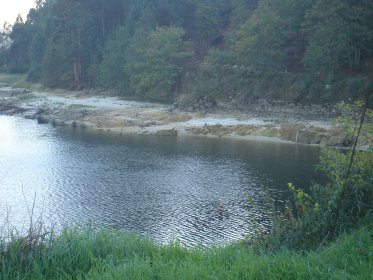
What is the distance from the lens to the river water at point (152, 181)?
2017 centimetres

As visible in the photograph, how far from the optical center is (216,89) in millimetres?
53344

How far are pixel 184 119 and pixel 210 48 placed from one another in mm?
16763

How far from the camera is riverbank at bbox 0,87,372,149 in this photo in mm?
39406

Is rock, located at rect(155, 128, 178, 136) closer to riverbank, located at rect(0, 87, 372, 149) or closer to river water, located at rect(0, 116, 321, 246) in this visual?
riverbank, located at rect(0, 87, 372, 149)

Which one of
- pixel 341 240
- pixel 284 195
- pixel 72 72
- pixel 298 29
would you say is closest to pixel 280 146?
pixel 284 195

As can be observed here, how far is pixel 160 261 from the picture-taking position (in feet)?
26.1

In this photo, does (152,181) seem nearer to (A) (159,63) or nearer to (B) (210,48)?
(A) (159,63)

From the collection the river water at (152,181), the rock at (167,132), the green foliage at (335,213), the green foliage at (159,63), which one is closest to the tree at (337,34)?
the river water at (152,181)

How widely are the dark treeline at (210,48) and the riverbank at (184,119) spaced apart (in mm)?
2375

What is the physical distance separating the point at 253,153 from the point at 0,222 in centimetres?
2044

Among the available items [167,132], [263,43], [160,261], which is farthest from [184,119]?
[160,261]

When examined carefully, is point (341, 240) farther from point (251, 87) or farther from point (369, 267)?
point (251, 87)

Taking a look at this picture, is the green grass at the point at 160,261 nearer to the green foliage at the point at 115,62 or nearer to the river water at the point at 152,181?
the river water at the point at 152,181

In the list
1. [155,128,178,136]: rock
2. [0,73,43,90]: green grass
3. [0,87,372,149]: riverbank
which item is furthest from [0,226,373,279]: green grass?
[0,73,43,90]: green grass
